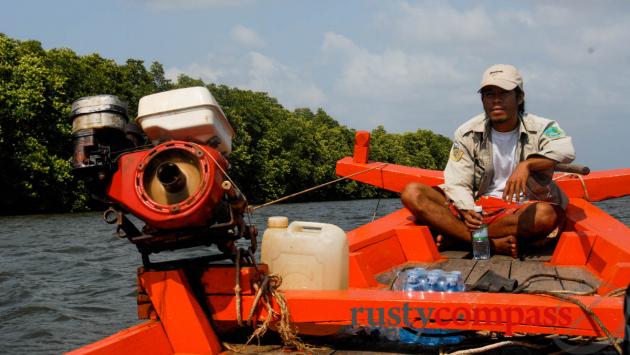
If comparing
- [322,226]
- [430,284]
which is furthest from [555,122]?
[322,226]

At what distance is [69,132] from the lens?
3048cm

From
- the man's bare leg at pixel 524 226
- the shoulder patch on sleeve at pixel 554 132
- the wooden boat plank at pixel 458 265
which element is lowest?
the wooden boat plank at pixel 458 265

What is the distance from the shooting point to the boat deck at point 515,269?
12.6 ft

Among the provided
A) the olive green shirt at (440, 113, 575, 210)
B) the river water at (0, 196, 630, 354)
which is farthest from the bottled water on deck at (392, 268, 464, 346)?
the river water at (0, 196, 630, 354)

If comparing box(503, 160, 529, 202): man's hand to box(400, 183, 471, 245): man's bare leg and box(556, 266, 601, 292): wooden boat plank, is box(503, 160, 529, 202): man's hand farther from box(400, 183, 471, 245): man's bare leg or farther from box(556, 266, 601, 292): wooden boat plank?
box(400, 183, 471, 245): man's bare leg

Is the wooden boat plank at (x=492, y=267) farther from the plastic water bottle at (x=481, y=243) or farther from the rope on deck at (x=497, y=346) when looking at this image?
the rope on deck at (x=497, y=346)

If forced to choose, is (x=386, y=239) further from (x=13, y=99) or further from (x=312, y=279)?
(x=13, y=99)

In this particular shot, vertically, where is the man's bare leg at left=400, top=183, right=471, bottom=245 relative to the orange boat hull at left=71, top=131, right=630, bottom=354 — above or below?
above

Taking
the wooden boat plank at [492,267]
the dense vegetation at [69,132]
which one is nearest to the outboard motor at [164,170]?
the wooden boat plank at [492,267]

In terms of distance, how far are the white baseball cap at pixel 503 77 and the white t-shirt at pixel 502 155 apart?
37cm

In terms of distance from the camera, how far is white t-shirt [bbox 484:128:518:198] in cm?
460

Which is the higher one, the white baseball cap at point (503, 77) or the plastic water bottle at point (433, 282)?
the white baseball cap at point (503, 77)

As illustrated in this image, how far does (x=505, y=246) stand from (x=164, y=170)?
286cm

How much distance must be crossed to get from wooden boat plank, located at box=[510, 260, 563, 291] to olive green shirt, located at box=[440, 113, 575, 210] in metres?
0.48
